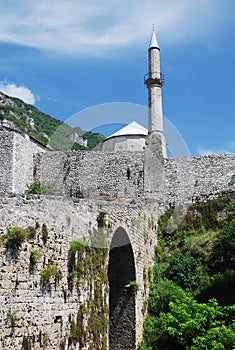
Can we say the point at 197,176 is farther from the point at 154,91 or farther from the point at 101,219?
the point at 101,219

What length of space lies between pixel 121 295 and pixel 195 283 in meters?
3.63

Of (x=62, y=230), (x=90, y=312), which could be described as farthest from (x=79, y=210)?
(x=90, y=312)

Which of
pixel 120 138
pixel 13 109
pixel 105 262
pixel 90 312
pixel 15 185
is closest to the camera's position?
pixel 90 312

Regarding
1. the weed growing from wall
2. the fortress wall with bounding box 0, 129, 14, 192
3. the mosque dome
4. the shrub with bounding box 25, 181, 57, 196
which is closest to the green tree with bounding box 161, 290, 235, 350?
A: the weed growing from wall

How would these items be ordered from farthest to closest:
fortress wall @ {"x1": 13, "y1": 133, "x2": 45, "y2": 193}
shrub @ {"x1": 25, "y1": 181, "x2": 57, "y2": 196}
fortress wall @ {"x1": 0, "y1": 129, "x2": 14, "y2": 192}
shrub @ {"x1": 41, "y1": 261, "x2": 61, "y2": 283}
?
shrub @ {"x1": 25, "y1": 181, "x2": 57, "y2": 196}, fortress wall @ {"x1": 13, "y1": 133, "x2": 45, "y2": 193}, fortress wall @ {"x1": 0, "y1": 129, "x2": 14, "y2": 192}, shrub @ {"x1": 41, "y1": 261, "x2": 61, "y2": 283}

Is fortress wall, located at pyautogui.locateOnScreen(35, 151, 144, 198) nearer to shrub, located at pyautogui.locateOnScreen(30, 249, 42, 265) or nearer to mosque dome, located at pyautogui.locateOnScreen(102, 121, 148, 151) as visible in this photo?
mosque dome, located at pyautogui.locateOnScreen(102, 121, 148, 151)

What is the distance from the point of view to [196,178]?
88.7ft

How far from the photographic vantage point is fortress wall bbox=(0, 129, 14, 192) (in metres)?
28.9

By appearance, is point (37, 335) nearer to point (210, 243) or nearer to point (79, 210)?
point (79, 210)

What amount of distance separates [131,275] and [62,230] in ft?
19.5

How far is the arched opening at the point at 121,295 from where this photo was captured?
643 inches

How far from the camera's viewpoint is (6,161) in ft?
95.5

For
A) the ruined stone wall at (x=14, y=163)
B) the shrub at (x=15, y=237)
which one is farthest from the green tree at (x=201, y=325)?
the ruined stone wall at (x=14, y=163)

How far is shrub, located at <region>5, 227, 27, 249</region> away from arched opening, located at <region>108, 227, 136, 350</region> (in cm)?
598
